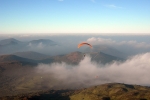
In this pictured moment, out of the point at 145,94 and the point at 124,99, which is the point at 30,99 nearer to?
the point at 124,99

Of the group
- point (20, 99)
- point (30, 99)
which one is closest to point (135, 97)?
point (30, 99)

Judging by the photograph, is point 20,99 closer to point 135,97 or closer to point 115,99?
point 115,99

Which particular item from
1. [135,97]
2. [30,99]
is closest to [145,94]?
[135,97]

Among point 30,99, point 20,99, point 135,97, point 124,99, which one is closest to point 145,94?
point 135,97

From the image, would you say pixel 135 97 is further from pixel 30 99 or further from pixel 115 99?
pixel 30 99

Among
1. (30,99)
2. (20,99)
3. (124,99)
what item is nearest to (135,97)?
(124,99)
